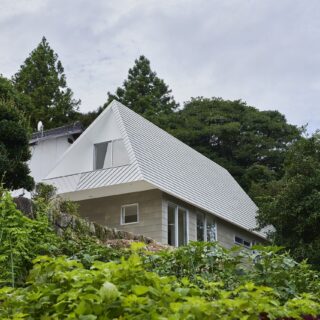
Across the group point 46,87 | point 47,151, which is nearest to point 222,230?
point 47,151

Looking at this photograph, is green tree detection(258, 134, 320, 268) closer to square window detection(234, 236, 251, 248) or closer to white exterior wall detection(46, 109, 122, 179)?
square window detection(234, 236, 251, 248)

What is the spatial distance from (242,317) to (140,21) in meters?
13.5

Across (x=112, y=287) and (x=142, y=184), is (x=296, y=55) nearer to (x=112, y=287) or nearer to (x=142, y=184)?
(x=142, y=184)

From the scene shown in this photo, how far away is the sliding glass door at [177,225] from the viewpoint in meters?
17.5

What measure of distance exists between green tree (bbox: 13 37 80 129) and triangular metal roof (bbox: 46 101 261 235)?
1518 centimetres

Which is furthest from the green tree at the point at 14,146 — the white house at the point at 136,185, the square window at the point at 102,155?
the square window at the point at 102,155

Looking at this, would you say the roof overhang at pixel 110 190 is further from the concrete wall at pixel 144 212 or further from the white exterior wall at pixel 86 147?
the white exterior wall at pixel 86 147

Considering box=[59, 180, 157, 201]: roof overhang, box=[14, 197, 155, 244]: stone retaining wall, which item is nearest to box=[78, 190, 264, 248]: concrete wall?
box=[59, 180, 157, 201]: roof overhang

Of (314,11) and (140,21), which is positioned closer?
(314,11)

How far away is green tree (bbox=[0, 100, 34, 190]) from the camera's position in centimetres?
1356

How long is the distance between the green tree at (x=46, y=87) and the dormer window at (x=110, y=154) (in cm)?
1722

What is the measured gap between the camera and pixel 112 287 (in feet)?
9.00

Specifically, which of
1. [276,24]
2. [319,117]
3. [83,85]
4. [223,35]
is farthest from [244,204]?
[83,85]

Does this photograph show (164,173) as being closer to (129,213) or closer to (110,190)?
(129,213)
